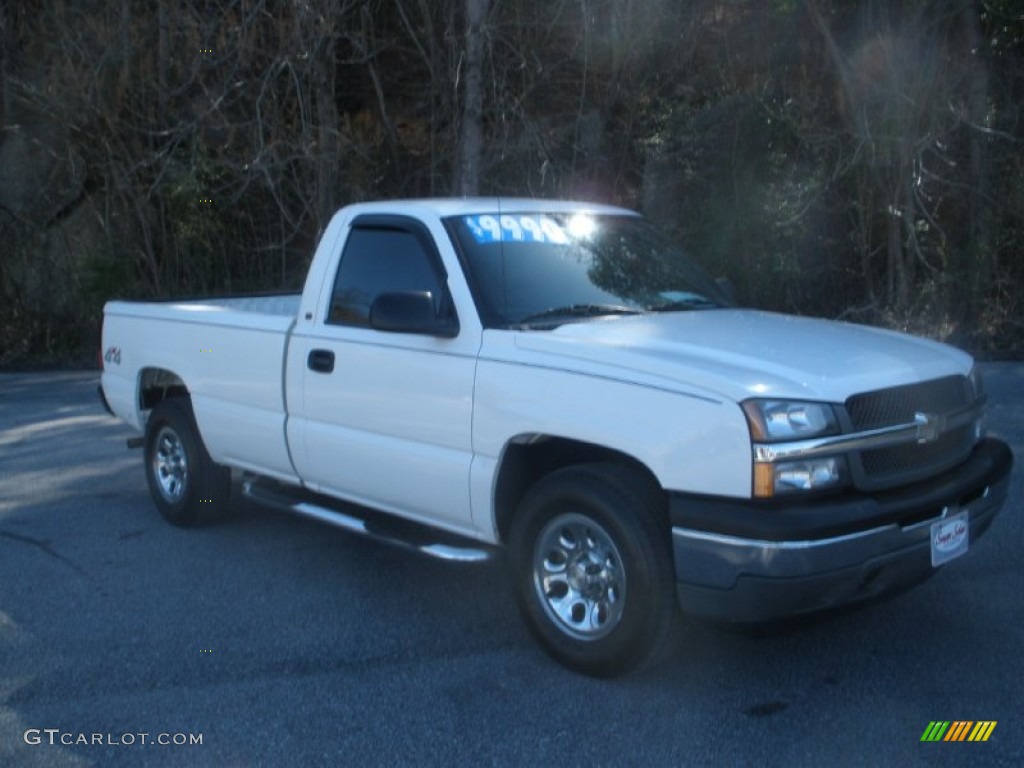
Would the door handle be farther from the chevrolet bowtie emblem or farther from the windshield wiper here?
the chevrolet bowtie emblem

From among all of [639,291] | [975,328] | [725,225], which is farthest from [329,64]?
[639,291]

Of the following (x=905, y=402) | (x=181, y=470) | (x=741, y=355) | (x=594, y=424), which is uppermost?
(x=741, y=355)

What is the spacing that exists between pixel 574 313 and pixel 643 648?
5.32 ft

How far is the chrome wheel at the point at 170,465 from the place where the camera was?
23.9ft

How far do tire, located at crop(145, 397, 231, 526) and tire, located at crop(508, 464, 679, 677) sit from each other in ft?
9.20

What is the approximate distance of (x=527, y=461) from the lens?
16.9ft

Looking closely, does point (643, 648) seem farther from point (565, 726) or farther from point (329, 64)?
point (329, 64)

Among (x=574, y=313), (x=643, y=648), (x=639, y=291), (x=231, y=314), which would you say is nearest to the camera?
(x=643, y=648)

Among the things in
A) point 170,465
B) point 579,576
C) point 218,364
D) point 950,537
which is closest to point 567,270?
point 579,576

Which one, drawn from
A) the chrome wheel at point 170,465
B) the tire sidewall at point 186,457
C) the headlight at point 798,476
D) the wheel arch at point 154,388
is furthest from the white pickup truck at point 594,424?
the wheel arch at point 154,388

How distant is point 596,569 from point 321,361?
1980 mm

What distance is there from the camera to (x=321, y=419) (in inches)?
235

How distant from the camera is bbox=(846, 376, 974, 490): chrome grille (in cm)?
439

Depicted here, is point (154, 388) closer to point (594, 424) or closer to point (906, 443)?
point (594, 424)
